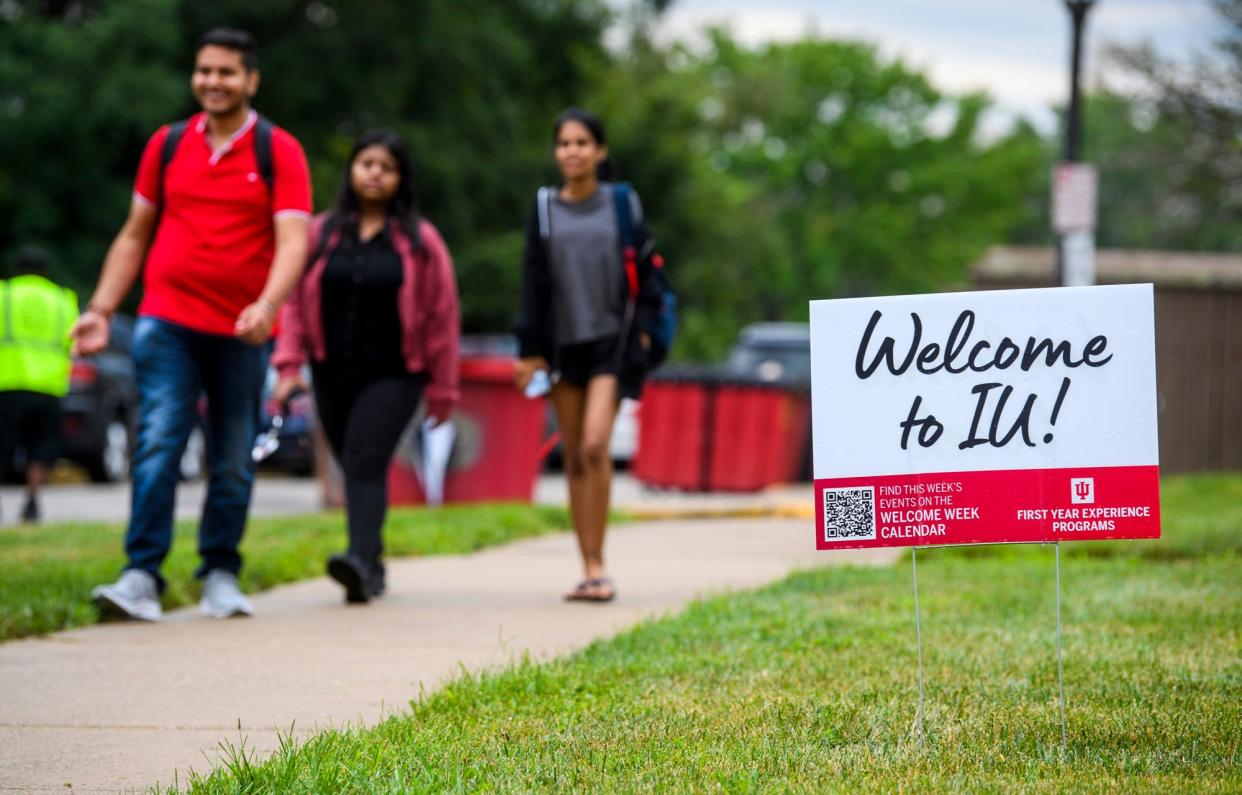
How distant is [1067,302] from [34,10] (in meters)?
24.5

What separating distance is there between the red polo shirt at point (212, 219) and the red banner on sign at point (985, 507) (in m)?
3.23

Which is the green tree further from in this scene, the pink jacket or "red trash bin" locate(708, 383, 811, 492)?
the pink jacket

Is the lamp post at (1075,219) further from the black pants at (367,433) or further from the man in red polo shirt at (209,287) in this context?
the man in red polo shirt at (209,287)

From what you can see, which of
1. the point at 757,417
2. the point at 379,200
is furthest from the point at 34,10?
the point at 379,200

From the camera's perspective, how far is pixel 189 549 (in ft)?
28.7

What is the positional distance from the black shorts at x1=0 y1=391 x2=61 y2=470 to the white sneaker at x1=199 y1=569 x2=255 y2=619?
6527 mm

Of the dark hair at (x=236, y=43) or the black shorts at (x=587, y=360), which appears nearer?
the dark hair at (x=236, y=43)

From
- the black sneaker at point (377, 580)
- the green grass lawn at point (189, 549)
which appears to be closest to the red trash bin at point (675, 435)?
the green grass lawn at point (189, 549)

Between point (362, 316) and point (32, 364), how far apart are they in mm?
6317

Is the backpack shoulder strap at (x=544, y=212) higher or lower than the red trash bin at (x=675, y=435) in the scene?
higher

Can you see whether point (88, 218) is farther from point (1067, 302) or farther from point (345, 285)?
point (1067, 302)

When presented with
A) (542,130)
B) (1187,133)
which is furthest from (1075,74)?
(542,130)

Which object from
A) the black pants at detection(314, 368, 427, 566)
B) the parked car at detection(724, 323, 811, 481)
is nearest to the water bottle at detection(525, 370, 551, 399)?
the black pants at detection(314, 368, 427, 566)

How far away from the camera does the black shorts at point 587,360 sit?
743 centimetres
